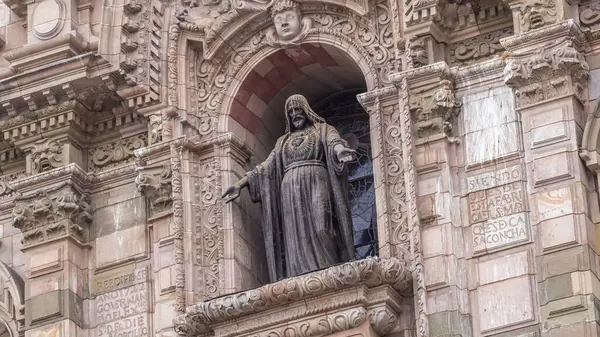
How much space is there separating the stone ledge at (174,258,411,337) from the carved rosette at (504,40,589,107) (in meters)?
2.54

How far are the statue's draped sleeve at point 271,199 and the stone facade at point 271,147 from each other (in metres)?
0.44

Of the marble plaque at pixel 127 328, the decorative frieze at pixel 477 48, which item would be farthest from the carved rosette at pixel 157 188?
the decorative frieze at pixel 477 48

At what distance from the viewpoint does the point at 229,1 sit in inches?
1180

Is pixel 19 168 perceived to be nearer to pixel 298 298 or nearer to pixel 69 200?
pixel 69 200

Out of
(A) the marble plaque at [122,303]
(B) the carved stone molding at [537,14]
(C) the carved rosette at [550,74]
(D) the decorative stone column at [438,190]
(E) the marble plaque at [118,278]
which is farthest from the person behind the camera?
(E) the marble plaque at [118,278]

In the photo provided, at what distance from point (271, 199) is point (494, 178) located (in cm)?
296

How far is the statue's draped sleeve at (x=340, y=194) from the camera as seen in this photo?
27812mm

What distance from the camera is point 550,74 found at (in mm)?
27016

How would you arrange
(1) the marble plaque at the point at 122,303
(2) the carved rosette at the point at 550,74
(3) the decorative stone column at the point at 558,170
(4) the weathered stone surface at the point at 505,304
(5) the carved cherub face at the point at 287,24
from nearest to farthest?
(3) the decorative stone column at the point at 558,170 < (4) the weathered stone surface at the point at 505,304 < (2) the carved rosette at the point at 550,74 < (1) the marble plaque at the point at 122,303 < (5) the carved cherub face at the point at 287,24

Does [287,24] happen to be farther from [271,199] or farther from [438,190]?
[438,190]

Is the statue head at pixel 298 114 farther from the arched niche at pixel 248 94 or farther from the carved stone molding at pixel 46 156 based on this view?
the carved stone molding at pixel 46 156

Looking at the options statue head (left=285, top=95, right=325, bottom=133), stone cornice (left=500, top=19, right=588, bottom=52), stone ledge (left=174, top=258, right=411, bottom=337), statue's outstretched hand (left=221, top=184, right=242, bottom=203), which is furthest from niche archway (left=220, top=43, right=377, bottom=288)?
stone cornice (left=500, top=19, right=588, bottom=52)

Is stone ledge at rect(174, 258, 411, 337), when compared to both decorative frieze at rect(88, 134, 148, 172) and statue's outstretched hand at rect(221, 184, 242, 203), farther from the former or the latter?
decorative frieze at rect(88, 134, 148, 172)

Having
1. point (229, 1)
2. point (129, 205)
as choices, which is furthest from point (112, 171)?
point (229, 1)
